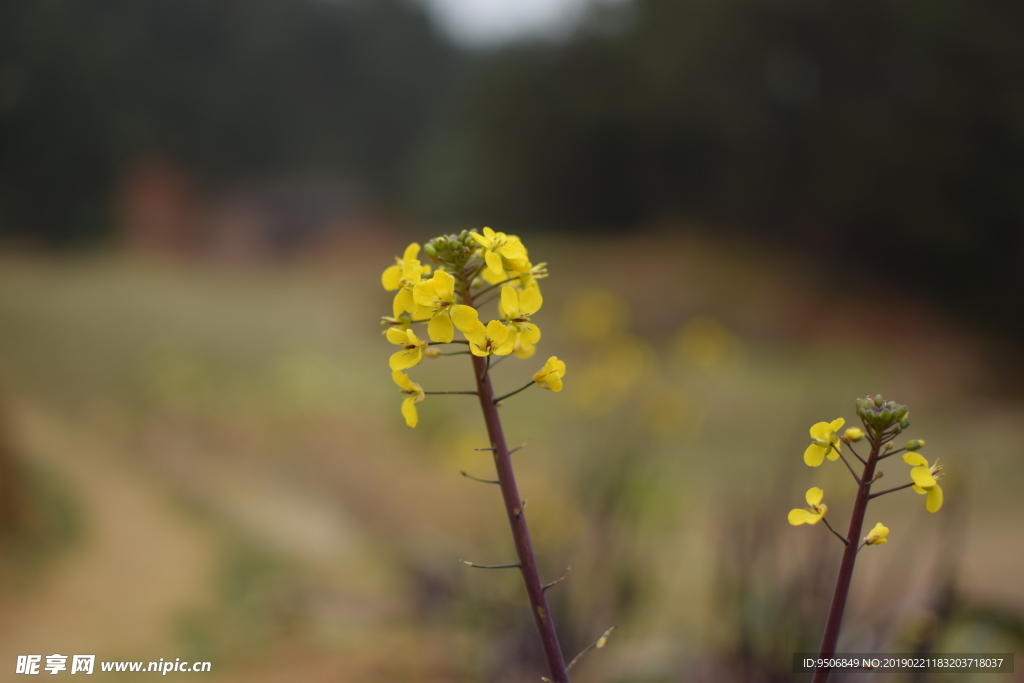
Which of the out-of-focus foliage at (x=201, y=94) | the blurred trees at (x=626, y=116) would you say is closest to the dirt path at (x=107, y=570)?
the out-of-focus foliage at (x=201, y=94)

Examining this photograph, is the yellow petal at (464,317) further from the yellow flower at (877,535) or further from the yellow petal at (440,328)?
the yellow flower at (877,535)

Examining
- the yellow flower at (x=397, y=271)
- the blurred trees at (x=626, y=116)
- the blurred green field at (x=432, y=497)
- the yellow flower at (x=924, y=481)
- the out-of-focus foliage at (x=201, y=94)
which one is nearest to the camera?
the yellow flower at (x=924, y=481)

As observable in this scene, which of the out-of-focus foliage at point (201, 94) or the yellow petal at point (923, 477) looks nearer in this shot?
the yellow petal at point (923, 477)

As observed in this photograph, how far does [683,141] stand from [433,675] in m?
8.47

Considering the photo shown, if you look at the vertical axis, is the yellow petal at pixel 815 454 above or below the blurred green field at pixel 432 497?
below

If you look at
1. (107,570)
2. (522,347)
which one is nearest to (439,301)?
(522,347)

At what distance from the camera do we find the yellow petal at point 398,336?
816 millimetres

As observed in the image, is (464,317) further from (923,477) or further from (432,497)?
(432,497)

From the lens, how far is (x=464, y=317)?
77 cm

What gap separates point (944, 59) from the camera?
704 cm

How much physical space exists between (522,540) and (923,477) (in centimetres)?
43

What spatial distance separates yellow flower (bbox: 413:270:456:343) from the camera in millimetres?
765

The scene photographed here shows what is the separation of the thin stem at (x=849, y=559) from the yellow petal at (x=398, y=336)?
52cm

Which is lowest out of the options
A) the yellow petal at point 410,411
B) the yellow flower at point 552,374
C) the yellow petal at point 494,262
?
the yellow petal at point 410,411
